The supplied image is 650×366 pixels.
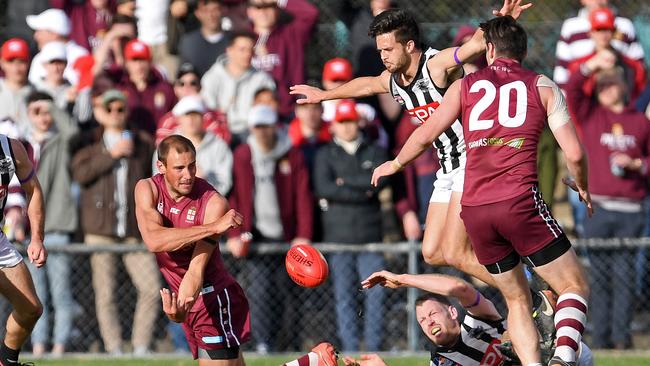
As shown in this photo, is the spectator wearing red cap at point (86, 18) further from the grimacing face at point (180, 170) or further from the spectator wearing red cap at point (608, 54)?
the grimacing face at point (180, 170)

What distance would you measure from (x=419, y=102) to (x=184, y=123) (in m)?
4.00

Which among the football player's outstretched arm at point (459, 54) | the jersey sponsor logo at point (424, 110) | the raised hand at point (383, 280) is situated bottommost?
the raised hand at point (383, 280)

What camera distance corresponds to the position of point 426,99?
9430mm

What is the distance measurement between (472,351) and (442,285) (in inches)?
20.2

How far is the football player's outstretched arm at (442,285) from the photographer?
9.21m

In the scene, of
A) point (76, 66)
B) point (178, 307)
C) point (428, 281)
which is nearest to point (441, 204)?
point (428, 281)

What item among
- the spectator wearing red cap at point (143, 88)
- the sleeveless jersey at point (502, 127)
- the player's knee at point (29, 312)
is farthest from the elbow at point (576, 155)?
the spectator wearing red cap at point (143, 88)

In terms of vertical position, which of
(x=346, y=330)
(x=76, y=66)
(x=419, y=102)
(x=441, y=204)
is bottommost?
(x=346, y=330)

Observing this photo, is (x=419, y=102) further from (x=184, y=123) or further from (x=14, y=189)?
(x=14, y=189)

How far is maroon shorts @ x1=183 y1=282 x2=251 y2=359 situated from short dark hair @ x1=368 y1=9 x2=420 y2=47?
6.60 feet

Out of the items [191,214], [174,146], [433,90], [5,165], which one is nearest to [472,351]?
[433,90]

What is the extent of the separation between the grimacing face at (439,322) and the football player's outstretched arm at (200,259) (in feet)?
5.06

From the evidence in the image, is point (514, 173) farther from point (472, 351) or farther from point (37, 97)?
point (37, 97)

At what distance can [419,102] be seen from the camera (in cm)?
946
